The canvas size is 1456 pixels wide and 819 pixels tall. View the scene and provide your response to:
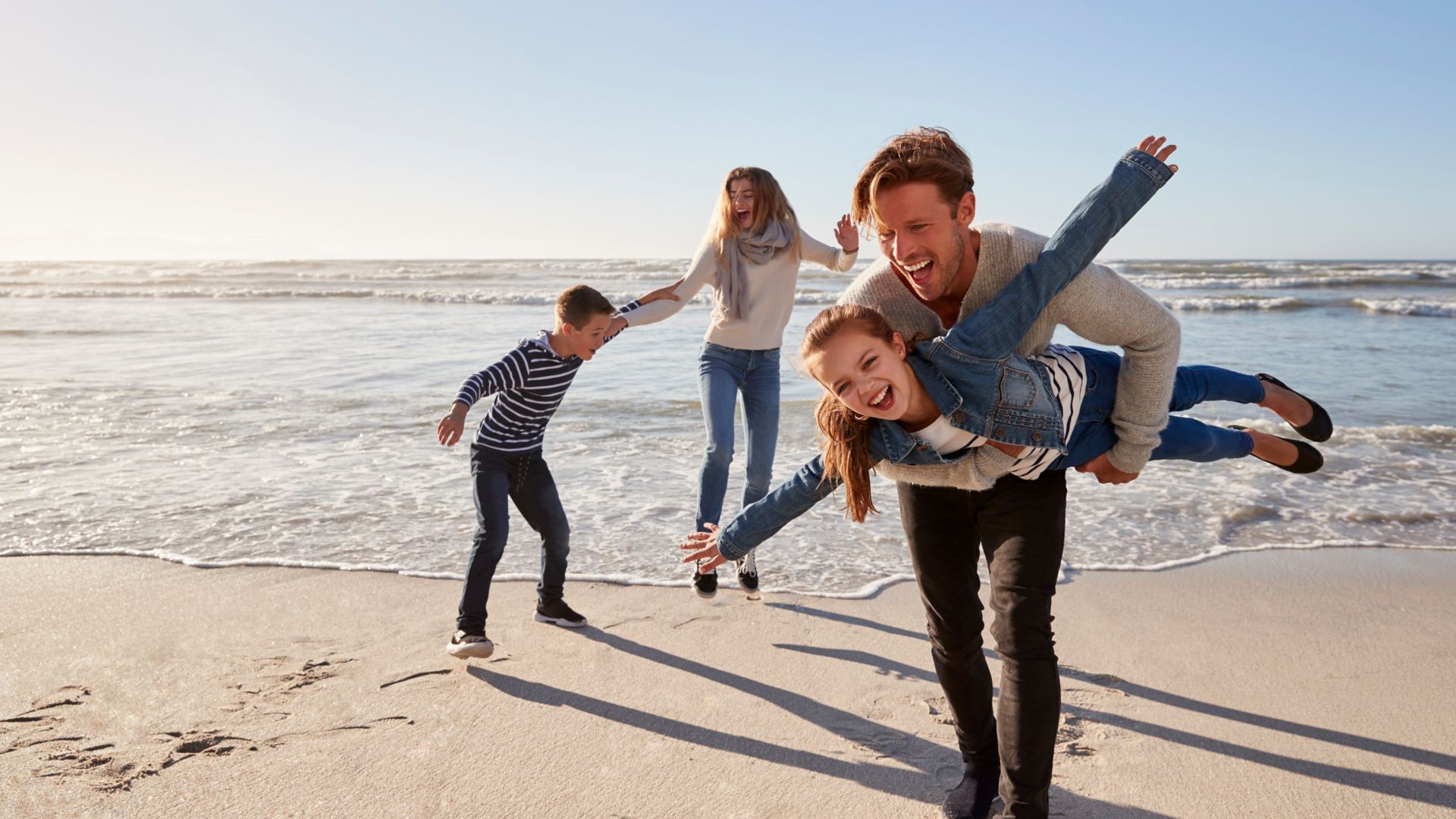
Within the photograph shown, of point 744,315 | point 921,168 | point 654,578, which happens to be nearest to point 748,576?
point 654,578

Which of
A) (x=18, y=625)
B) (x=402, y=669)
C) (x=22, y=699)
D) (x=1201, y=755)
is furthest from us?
(x=18, y=625)

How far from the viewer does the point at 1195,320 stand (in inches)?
758

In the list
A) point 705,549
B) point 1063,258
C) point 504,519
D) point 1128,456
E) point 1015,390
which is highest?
point 1063,258

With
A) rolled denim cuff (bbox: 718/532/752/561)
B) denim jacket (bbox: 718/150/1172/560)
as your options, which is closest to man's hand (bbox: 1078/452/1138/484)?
denim jacket (bbox: 718/150/1172/560)

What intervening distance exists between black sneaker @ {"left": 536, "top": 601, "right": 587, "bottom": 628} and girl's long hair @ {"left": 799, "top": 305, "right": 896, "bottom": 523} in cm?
214

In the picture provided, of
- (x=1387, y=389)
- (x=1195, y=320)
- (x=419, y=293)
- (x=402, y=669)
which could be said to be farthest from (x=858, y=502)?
(x=419, y=293)

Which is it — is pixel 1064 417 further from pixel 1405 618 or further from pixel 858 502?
pixel 1405 618

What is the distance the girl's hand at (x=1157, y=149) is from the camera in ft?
7.48

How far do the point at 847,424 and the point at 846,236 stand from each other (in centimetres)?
277

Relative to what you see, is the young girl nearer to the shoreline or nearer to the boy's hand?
the boy's hand

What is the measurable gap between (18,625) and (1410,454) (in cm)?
883

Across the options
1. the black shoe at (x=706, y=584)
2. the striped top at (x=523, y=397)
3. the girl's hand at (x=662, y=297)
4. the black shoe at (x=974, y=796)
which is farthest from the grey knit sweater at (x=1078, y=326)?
the girl's hand at (x=662, y=297)

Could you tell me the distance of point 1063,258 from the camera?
7.13 ft

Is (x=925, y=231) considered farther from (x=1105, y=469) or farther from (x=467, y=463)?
(x=467, y=463)
